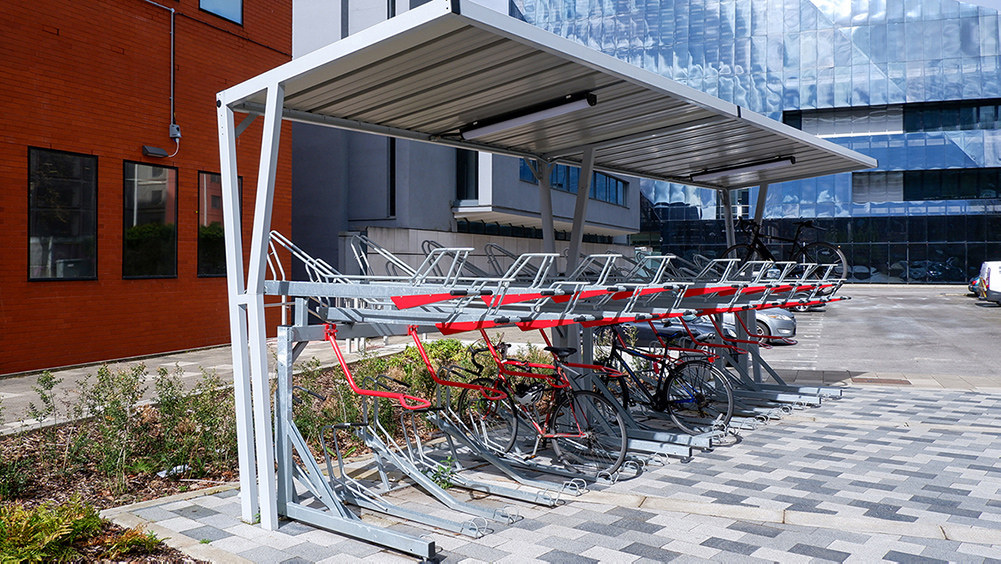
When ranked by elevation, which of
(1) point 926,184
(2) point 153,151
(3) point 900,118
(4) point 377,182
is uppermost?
(3) point 900,118

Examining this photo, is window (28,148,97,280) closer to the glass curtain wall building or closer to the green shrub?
the green shrub

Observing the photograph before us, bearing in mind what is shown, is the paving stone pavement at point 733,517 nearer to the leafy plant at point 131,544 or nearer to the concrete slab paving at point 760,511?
the concrete slab paving at point 760,511

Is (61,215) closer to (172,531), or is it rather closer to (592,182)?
(172,531)

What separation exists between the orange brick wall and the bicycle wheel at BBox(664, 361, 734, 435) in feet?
32.4

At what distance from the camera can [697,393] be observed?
867cm

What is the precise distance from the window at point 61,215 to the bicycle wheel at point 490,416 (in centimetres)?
828

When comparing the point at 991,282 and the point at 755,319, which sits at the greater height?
the point at 991,282

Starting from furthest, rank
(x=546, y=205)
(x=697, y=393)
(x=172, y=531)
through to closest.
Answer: (x=546, y=205) → (x=697, y=393) → (x=172, y=531)

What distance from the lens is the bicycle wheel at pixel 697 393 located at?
837cm

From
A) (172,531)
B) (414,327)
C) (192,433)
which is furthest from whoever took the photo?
(192,433)

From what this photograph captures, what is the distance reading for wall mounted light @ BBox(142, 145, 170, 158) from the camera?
13.9 meters

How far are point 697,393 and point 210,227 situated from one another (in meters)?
10.8

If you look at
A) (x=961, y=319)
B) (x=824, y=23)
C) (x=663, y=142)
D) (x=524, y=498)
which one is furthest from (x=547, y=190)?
(x=824, y=23)

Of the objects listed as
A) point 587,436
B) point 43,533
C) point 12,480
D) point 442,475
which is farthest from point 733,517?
point 12,480
